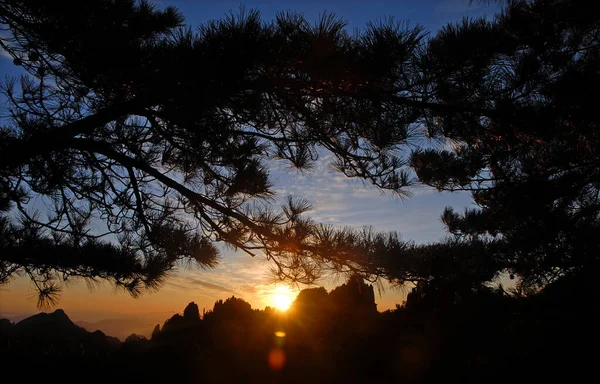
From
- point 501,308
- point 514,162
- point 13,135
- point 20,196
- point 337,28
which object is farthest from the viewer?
point 514,162

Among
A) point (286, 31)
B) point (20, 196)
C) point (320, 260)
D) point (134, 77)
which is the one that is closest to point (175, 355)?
point (320, 260)

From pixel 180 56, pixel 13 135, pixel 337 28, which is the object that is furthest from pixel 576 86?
pixel 13 135

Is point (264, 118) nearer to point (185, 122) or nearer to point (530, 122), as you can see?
point (185, 122)

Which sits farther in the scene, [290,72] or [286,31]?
[290,72]

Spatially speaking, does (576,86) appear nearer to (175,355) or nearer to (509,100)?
(509,100)

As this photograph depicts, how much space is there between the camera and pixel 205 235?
142 inches

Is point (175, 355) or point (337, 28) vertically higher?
point (337, 28)

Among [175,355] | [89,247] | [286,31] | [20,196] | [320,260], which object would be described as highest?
[286,31]

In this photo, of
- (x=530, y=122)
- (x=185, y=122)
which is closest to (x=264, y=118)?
(x=185, y=122)

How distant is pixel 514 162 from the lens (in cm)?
445

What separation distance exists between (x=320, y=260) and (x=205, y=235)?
50.4 inches

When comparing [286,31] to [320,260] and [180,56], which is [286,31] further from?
[320,260]

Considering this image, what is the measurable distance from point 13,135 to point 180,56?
1682mm

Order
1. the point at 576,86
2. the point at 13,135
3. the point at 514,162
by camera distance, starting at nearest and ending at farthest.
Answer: the point at 576,86, the point at 13,135, the point at 514,162
